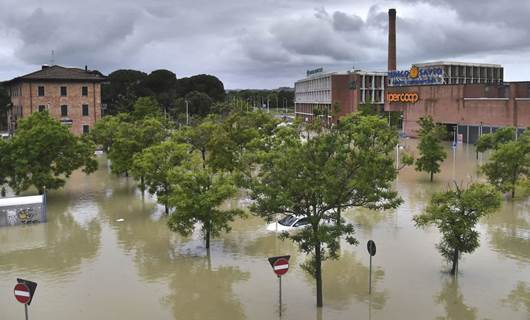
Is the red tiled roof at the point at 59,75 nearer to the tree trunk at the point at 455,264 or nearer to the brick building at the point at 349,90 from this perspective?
the brick building at the point at 349,90

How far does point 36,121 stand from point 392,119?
A: 68644mm

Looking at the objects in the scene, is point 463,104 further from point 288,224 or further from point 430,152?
point 288,224

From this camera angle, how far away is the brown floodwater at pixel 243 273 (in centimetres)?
1692

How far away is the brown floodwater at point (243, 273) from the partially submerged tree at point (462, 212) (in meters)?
1.51

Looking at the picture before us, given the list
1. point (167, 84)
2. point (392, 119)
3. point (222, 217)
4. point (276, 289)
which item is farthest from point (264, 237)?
point (167, 84)

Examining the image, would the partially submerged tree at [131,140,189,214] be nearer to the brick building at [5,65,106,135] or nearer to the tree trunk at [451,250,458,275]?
the tree trunk at [451,250,458,275]

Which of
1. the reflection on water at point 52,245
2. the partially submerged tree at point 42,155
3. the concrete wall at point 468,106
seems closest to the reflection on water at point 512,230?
the reflection on water at point 52,245

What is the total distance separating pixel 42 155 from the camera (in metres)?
34.1

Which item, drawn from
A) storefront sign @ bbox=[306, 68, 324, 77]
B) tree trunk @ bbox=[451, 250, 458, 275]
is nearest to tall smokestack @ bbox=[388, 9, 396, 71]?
storefront sign @ bbox=[306, 68, 324, 77]

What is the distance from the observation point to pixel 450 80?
367 ft

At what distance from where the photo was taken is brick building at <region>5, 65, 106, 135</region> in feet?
236

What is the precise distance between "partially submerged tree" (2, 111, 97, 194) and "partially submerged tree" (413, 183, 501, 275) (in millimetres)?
23482

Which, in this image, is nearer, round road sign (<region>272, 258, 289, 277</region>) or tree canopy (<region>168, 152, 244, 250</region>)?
round road sign (<region>272, 258, 289, 277</region>)

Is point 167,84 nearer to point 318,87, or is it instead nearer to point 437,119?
point 318,87
